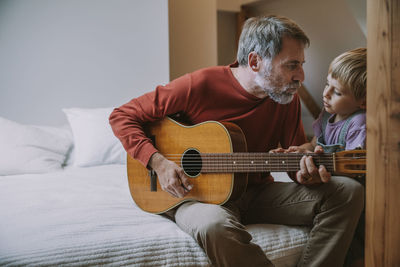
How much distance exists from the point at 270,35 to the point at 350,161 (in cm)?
58

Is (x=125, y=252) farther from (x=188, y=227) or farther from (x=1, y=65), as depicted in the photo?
(x=1, y=65)

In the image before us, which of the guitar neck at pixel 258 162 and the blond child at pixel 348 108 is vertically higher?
the blond child at pixel 348 108

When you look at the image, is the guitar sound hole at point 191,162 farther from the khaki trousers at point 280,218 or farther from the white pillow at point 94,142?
the white pillow at point 94,142

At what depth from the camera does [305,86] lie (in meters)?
3.95

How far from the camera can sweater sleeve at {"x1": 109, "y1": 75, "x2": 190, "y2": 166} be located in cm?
145

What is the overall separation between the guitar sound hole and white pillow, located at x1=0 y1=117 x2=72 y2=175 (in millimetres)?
1228

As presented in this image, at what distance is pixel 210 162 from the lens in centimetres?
138

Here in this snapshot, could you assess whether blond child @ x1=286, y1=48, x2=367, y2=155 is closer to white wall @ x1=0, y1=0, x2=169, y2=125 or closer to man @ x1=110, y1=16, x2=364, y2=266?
man @ x1=110, y1=16, x2=364, y2=266

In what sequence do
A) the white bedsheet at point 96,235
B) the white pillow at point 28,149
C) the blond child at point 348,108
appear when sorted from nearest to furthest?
the white bedsheet at point 96,235, the blond child at point 348,108, the white pillow at point 28,149

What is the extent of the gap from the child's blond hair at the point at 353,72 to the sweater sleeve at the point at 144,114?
27.4 inches

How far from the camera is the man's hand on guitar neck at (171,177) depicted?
1364 mm

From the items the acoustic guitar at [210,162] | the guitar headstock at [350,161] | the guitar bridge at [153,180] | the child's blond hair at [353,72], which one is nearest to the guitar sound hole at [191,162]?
the acoustic guitar at [210,162]

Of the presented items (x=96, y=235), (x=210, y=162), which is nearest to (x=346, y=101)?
(x=210, y=162)

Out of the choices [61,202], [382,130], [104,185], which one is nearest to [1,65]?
[104,185]
